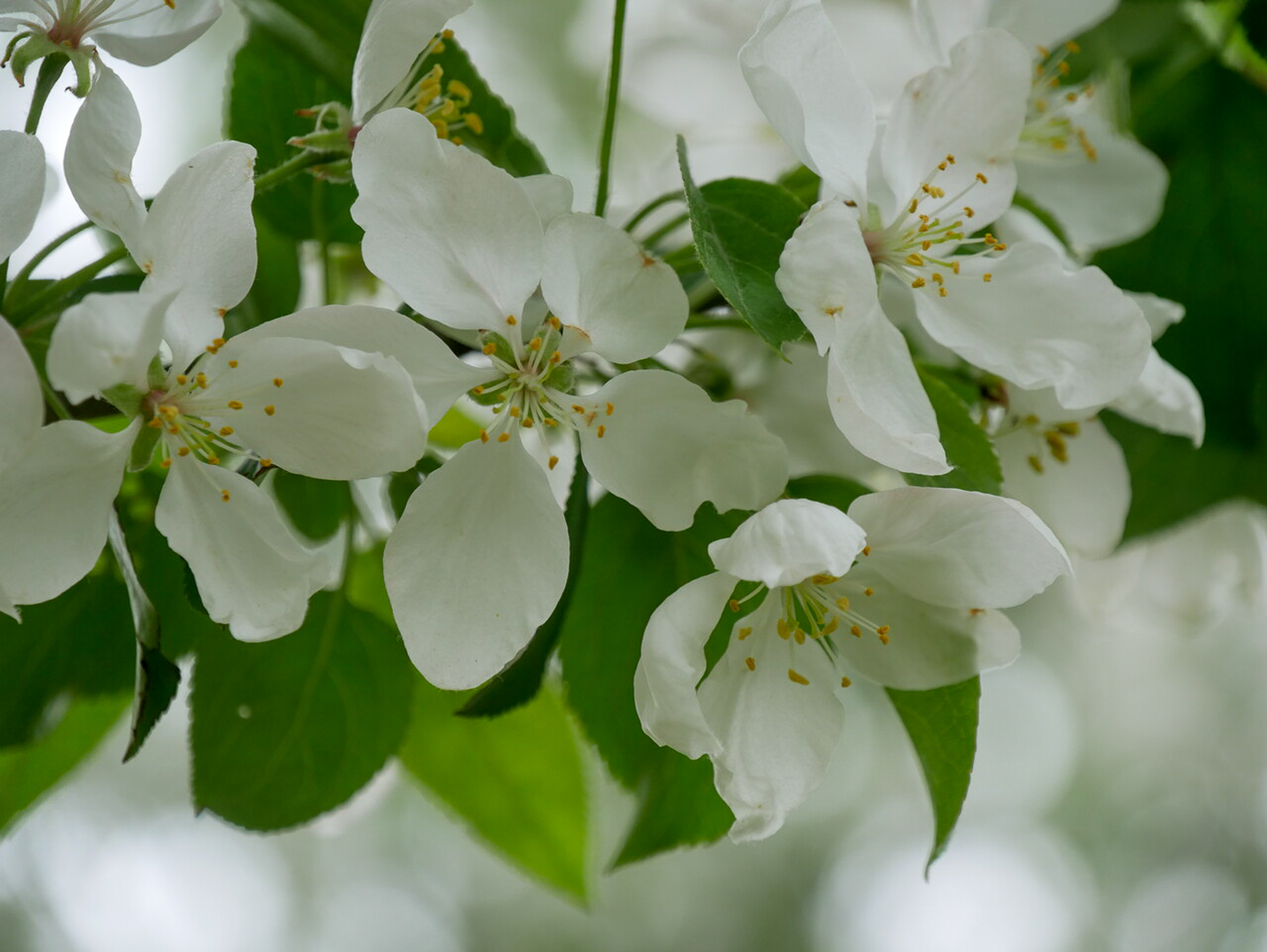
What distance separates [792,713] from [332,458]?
20 centimetres

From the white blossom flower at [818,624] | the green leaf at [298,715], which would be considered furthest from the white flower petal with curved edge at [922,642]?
the green leaf at [298,715]

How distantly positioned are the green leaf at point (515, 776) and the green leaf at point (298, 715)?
82 mm

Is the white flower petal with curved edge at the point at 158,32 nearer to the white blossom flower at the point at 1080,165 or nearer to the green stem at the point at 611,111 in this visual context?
the green stem at the point at 611,111

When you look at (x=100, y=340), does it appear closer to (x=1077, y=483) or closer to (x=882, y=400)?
(x=882, y=400)

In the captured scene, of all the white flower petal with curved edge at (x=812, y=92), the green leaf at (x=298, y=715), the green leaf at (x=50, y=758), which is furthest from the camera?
the green leaf at (x=50, y=758)

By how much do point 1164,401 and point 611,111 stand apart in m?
0.27

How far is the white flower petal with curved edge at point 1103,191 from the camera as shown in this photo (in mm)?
674

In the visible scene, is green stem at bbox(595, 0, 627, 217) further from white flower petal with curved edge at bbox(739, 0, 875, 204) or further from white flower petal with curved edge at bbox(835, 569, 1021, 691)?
white flower petal with curved edge at bbox(835, 569, 1021, 691)

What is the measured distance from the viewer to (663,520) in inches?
17.3

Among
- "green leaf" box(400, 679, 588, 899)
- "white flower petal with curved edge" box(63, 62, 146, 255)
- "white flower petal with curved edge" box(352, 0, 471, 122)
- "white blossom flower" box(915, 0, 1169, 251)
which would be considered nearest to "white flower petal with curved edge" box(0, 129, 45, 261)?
"white flower petal with curved edge" box(63, 62, 146, 255)

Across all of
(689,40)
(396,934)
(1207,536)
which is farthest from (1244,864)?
(689,40)

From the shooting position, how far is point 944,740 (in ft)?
1.59

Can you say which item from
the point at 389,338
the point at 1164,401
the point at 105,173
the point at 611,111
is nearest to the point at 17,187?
the point at 105,173

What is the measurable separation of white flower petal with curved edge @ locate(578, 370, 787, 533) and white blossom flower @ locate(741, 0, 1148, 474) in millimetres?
35
